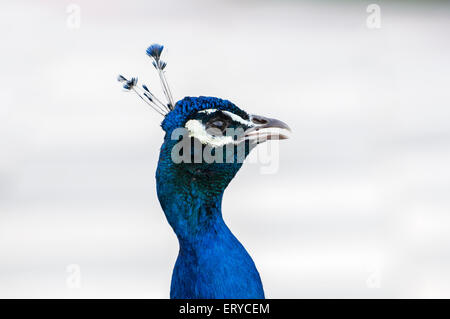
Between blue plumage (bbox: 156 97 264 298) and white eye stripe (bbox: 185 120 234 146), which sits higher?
white eye stripe (bbox: 185 120 234 146)

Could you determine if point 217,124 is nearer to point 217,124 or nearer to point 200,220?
point 217,124

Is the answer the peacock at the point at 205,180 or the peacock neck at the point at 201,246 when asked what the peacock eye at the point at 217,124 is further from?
the peacock neck at the point at 201,246

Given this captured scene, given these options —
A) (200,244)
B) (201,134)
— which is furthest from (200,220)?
(201,134)

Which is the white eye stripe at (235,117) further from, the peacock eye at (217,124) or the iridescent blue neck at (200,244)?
the iridescent blue neck at (200,244)

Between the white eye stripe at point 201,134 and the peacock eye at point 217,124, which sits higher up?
the peacock eye at point 217,124

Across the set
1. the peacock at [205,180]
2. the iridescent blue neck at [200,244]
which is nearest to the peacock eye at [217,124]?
the peacock at [205,180]

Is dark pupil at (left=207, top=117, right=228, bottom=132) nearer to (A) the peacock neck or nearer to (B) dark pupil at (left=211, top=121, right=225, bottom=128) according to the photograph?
(B) dark pupil at (left=211, top=121, right=225, bottom=128)

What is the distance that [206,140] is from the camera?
4.84ft

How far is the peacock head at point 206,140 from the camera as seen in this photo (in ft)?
4.86

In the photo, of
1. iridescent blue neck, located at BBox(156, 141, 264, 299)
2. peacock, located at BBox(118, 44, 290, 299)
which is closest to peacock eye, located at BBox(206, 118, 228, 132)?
peacock, located at BBox(118, 44, 290, 299)

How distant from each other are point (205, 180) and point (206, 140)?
0.10 metres

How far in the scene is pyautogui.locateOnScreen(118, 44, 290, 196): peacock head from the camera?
148 cm

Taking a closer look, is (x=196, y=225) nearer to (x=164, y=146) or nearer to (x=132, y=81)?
(x=164, y=146)

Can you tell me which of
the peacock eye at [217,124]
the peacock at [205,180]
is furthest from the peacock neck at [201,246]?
the peacock eye at [217,124]
